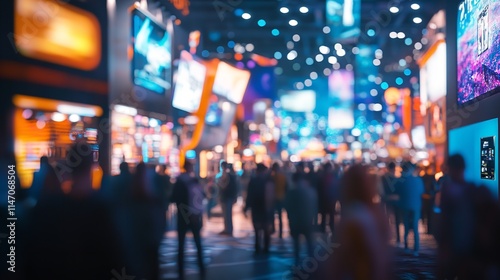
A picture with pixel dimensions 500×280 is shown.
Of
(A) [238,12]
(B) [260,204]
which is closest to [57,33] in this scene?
(B) [260,204]

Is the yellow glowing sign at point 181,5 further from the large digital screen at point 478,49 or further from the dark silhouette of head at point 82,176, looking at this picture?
the dark silhouette of head at point 82,176

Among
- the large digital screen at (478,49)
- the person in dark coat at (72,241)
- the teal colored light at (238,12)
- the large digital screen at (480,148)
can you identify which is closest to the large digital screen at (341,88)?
the teal colored light at (238,12)

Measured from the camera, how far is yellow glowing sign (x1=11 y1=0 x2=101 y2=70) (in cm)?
1048

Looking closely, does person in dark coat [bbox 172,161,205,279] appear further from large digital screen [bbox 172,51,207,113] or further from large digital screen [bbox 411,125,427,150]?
large digital screen [bbox 411,125,427,150]

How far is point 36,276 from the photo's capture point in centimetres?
455

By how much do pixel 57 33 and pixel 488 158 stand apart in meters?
8.26

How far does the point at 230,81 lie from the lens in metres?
26.0

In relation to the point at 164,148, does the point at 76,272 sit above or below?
below

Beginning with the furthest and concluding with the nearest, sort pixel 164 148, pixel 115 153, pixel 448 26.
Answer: pixel 164 148
pixel 448 26
pixel 115 153

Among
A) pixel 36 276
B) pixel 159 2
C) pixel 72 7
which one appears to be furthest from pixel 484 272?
pixel 159 2


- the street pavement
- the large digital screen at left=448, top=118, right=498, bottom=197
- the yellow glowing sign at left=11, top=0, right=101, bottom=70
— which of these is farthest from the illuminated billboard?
the yellow glowing sign at left=11, top=0, right=101, bottom=70

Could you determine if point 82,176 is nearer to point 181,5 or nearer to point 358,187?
point 358,187

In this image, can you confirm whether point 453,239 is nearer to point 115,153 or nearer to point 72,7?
point 72,7

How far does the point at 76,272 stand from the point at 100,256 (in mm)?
204
